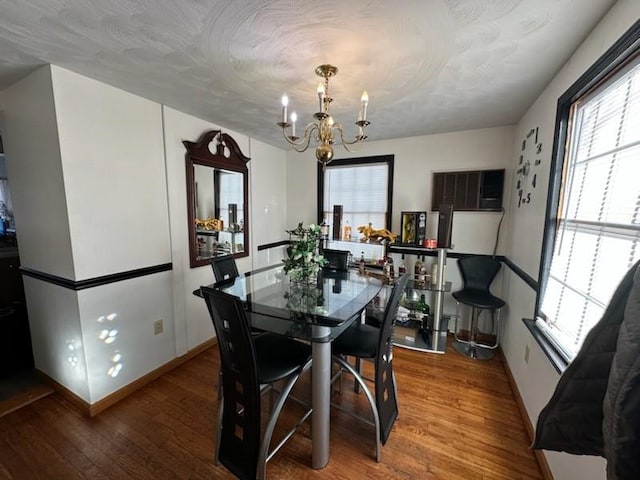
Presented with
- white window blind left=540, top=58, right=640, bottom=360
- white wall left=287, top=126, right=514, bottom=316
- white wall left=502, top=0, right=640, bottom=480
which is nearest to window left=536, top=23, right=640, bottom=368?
white window blind left=540, top=58, right=640, bottom=360

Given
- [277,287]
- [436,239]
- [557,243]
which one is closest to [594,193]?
[557,243]

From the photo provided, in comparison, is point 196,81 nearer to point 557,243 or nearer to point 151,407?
point 151,407

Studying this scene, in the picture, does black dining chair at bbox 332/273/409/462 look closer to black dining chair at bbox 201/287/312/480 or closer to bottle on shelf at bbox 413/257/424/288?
black dining chair at bbox 201/287/312/480

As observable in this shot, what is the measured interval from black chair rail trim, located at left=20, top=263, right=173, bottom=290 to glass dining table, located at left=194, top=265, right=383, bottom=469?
25.4 inches

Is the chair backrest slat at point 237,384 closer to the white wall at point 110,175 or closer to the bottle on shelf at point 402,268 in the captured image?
the white wall at point 110,175

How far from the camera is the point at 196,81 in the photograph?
183 cm

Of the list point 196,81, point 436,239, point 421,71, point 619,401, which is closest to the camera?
point 619,401

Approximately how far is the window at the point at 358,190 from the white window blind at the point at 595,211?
6.25ft

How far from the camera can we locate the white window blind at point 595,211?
1068 millimetres

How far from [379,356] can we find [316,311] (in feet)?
1.48

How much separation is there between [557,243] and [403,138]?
6.79ft

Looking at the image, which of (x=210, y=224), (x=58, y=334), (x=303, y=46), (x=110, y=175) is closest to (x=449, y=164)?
(x=303, y=46)

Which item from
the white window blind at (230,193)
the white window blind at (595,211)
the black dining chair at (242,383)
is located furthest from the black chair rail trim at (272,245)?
the white window blind at (595,211)

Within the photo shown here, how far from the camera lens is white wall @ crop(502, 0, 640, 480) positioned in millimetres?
1121
